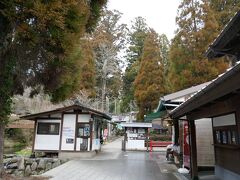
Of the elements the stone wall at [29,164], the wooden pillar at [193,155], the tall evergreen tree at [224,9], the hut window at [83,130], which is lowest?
the stone wall at [29,164]

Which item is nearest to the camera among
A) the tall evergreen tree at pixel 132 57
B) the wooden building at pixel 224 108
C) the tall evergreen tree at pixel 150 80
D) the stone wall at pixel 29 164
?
the wooden building at pixel 224 108

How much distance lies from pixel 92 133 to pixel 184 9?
40.4 feet

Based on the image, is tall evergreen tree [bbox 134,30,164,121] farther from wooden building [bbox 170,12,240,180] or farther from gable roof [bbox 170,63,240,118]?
gable roof [bbox 170,63,240,118]

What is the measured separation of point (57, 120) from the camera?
17.8m

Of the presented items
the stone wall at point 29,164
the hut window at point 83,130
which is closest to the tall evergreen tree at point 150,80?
the hut window at point 83,130

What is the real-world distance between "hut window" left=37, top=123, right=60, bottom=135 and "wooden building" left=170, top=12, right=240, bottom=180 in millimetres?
10812

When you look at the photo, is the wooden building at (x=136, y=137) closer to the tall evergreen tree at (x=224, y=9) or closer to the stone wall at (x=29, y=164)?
the stone wall at (x=29, y=164)

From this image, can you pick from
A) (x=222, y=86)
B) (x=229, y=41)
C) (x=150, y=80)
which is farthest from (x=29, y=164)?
(x=150, y=80)

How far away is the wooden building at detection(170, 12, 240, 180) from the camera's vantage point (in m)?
4.54

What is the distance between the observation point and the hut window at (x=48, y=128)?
58.1ft

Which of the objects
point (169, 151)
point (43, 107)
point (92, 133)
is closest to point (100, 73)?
point (43, 107)

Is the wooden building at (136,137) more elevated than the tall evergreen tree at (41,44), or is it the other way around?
the tall evergreen tree at (41,44)

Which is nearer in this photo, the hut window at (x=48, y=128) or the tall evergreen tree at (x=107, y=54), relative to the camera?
the hut window at (x=48, y=128)

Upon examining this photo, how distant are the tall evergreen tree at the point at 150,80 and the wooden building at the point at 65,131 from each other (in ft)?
37.6
